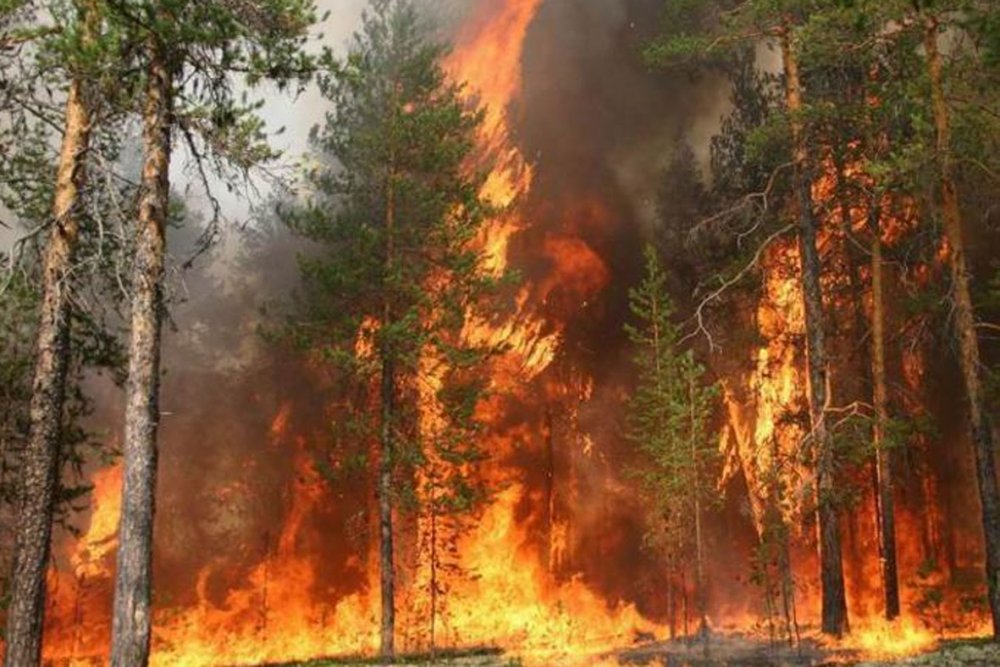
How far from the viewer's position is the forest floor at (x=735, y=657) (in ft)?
43.0

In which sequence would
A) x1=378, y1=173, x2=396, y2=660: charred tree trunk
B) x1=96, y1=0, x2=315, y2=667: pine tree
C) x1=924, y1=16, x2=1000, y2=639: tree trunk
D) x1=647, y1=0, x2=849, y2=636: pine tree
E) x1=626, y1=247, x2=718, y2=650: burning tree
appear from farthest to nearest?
x1=626, y1=247, x2=718, y2=650: burning tree, x1=378, y1=173, x2=396, y2=660: charred tree trunk, x1=647, y1=0, x2=849, y2=636: pine tree, x1=924, y1=16, x2=1000, y2=639: tree trunk, x1=96, y1=0, x2=315, y2=667: pine tree

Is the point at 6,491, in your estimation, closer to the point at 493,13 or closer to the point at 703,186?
the point at 703,186

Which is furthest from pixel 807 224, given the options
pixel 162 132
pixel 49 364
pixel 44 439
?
pixel 44 439

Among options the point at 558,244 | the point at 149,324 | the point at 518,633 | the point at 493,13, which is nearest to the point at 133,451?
the point at 149,324

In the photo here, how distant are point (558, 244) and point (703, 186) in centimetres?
700

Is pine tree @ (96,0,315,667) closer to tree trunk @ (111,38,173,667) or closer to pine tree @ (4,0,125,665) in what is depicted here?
tree trunk @ (111,38,173,667)

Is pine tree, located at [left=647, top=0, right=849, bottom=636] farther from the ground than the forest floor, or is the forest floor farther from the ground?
pine tree, located at [left=647, top=0, right=849, bottom=636]

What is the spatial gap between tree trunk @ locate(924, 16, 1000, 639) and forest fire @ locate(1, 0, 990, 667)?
319 inches

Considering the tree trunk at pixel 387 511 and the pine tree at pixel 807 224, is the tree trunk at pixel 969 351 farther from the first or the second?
the tree trunk at pixel 387 511

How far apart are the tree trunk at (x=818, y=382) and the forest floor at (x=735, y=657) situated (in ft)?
4.00

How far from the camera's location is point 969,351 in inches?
579

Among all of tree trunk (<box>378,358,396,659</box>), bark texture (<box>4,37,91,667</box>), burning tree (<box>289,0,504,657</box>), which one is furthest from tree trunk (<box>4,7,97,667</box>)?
tree trunk (<box>378,358,396,659</box>)

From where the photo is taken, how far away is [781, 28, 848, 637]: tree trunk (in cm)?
1755

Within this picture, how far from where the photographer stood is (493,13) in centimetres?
4147
